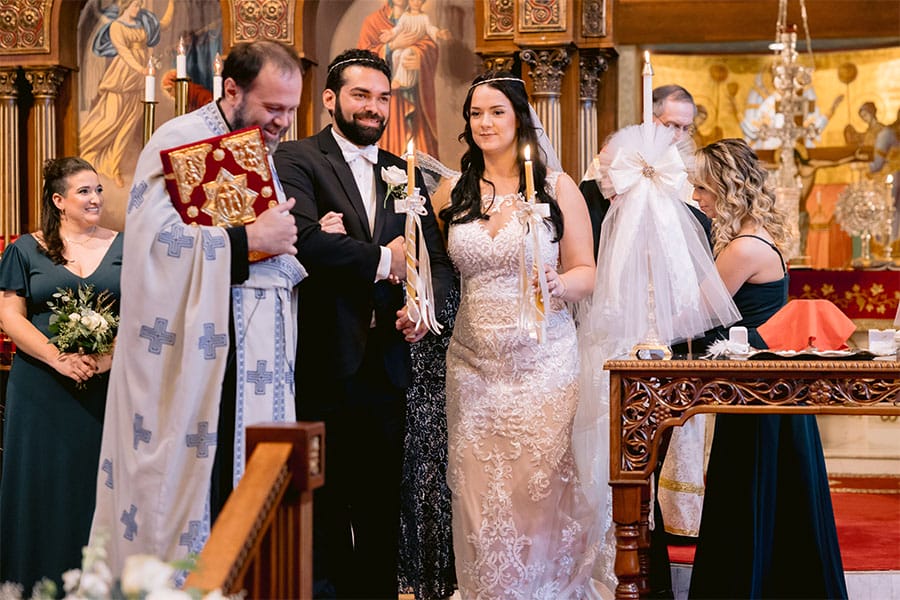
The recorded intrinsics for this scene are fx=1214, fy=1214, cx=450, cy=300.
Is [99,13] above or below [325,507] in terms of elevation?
above

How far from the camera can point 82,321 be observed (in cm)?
472

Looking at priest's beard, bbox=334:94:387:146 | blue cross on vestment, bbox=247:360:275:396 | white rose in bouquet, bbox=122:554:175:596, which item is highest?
priest's beard, bbox=334:94:387:146

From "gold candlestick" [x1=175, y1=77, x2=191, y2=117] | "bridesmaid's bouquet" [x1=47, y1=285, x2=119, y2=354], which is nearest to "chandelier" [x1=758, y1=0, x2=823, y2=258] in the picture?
"bridesmaid's bouquet" [x1=47, y1=285, x2=119, y2=354]

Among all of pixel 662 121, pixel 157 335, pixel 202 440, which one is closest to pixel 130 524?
pixel 202 440

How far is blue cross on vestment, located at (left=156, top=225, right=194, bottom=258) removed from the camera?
3344mm

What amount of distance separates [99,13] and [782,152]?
553 centimetres

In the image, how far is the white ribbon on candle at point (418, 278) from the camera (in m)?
3.94

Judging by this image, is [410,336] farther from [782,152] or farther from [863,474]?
[782,152]

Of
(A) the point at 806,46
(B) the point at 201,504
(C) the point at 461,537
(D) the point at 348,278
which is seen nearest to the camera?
(B) the point at 201,504

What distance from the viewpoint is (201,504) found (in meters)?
3.32

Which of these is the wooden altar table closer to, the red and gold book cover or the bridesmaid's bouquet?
the red and gold book cover

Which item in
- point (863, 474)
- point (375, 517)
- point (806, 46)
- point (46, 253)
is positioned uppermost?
point (806, 46)

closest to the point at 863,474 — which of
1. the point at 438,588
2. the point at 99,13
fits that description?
the point at 438,588

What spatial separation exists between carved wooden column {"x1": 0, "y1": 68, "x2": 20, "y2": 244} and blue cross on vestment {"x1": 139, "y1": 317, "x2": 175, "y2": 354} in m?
6.26
